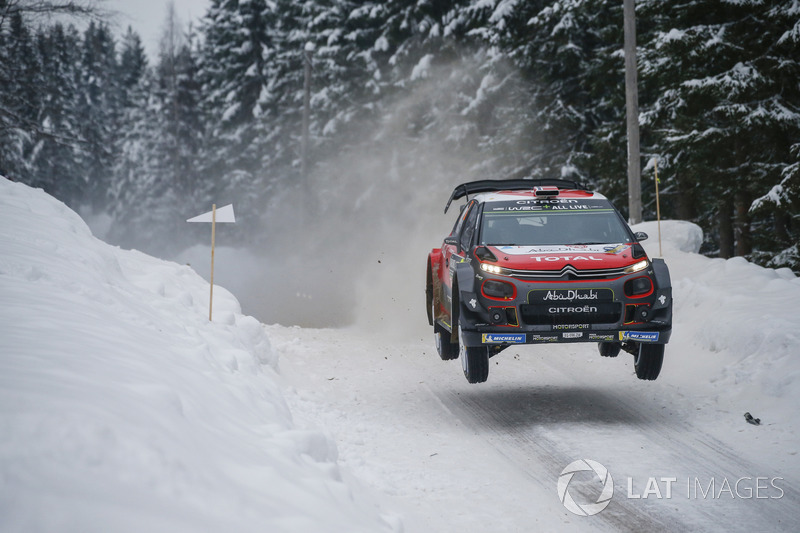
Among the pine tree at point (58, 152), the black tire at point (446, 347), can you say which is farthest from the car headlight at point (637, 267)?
the pine tree at point (58, 152)

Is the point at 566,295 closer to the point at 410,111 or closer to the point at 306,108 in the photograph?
the point at 410,111

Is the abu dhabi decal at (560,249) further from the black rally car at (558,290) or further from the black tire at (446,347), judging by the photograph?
the black tire at (446,347)

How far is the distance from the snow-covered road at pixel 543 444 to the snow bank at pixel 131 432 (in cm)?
89

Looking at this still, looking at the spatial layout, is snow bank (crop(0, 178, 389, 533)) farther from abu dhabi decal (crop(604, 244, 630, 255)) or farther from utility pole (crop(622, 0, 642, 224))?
utility pole (crop(622, 0, 642, 224))

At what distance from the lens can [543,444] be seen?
6.63 metres

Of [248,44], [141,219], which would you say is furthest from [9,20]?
[141,219]

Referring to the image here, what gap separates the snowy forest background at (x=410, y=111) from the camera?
1756cm

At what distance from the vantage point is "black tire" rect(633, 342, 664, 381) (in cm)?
781

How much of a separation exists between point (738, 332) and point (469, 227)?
3.80 m

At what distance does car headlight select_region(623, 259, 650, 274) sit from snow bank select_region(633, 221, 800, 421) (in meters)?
1.80

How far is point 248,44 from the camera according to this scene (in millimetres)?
49094

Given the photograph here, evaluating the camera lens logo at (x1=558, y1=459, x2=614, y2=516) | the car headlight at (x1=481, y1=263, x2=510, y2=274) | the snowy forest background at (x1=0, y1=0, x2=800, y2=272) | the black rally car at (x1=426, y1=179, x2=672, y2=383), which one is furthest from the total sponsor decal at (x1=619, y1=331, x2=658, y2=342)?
the snowy forest background at (x1=0, y1=0, x2=800, y2=272)

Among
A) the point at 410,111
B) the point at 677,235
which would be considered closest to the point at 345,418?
the point at 677,235

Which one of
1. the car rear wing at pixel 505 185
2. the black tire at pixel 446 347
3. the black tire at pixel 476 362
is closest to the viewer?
the black tire at pixel 476 362
